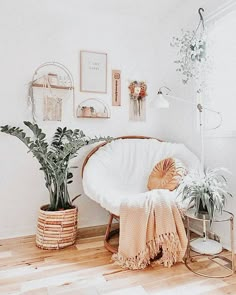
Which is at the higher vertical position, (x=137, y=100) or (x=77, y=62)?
(x=77, y=62)

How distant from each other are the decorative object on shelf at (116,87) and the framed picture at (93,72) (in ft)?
0.32

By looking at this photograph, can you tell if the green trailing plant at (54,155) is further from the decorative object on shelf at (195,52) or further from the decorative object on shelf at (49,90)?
the decorative object on shelf at (195,52)

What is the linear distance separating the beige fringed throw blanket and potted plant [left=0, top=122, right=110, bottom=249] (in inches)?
22.5

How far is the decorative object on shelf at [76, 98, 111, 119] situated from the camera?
8.69ft

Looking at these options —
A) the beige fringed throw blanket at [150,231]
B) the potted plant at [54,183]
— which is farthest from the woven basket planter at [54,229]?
the beige fringed throw blanket at [150,231]

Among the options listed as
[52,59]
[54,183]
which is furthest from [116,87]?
[54,183]

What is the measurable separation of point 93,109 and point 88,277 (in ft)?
5.23

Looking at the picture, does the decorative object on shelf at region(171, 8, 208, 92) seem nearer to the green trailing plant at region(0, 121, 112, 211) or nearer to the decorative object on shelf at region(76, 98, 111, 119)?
the decorative object on shelf at region(76, 98, 111, 119)

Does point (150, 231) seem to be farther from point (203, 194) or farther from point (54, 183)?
point (54, 183)

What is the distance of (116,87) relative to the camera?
2.81 metres

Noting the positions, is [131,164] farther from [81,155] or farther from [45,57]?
[45,57]

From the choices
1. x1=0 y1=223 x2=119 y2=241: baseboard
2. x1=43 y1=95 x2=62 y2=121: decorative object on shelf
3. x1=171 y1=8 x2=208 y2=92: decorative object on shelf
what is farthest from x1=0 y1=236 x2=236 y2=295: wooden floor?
x1=171 y1=8 x2=208 y2=92: decorative object on shelf

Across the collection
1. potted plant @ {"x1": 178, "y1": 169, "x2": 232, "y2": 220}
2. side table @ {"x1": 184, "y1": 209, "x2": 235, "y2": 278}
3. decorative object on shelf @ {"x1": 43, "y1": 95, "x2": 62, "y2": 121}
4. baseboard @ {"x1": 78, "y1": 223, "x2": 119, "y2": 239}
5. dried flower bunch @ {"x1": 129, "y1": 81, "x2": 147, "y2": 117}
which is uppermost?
dried flower bunch @ {"x1": 129, "y1": 81, "x2": 147, "y2": 117}

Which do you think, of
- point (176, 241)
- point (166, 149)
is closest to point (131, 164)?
point (166, 149)
